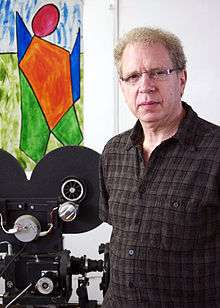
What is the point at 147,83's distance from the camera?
1.31 metres

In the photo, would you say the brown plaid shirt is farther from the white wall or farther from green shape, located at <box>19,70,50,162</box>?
green shape, located at <box>19,70,50,162</box>

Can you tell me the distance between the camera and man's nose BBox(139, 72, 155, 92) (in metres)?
1.31

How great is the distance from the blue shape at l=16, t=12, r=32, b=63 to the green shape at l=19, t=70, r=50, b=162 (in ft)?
0.42

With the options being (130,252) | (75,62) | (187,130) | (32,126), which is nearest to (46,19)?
(75,62)

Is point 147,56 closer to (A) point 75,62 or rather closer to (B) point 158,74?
(B) point 158,74

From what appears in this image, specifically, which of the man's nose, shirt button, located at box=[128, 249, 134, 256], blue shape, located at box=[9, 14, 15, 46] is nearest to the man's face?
the man's nose

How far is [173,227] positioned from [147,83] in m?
0.42

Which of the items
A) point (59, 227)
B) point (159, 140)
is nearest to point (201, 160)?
point (159, 140)

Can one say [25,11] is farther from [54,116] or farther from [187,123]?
[187,123]

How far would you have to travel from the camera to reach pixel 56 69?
2832mm

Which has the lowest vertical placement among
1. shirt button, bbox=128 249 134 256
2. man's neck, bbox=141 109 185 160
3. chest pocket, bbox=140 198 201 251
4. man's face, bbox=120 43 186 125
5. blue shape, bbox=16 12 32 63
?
shirt button, bbox=128 249 134 256

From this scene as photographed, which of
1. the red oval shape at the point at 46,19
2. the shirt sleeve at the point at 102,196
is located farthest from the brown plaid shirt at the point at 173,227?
the red oval shape at the point at 46,19

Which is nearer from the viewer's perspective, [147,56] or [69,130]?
[147,56]

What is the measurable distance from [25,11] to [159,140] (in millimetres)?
1809
